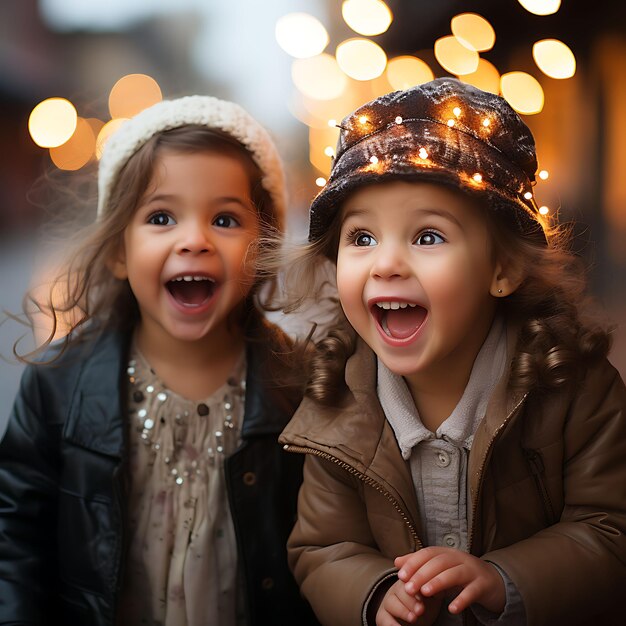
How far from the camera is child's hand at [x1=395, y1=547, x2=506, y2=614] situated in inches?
49.0

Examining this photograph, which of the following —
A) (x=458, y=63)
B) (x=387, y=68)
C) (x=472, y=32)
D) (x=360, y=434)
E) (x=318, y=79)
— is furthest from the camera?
(x=318, y=79)

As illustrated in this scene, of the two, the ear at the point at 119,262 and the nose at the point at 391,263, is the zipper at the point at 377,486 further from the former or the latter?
the ear at the point at 119,262

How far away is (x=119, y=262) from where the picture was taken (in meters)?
1.82

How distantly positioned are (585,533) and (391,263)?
22.6 inches

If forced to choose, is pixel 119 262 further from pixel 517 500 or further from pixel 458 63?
pixel 458 63

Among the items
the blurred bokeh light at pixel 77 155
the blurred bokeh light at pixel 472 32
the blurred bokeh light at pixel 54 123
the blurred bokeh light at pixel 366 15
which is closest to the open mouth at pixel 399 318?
the blurred bokeh light at pixel 77 155

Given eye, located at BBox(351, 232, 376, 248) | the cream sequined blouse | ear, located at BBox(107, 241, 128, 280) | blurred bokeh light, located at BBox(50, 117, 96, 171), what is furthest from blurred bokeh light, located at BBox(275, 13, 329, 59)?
eye, located at BBox(351, 232, 376, 248)

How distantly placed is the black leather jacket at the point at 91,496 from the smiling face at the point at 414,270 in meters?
0.45

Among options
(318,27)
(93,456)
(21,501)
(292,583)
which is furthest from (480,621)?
(318,27)

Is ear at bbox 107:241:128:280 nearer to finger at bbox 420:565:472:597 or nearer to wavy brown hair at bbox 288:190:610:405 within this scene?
wavy brown hair at bbox 288:190:610:405

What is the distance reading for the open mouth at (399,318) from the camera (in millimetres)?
1390

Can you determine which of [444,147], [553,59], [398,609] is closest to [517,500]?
[398,609]

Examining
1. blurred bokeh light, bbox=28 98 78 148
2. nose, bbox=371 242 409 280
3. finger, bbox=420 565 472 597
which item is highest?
blurred bokeh light, bbox=28 98 78 148

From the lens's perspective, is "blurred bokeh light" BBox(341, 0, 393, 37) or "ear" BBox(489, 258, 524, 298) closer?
"ear" BBox(489, 258, 524, 298)
